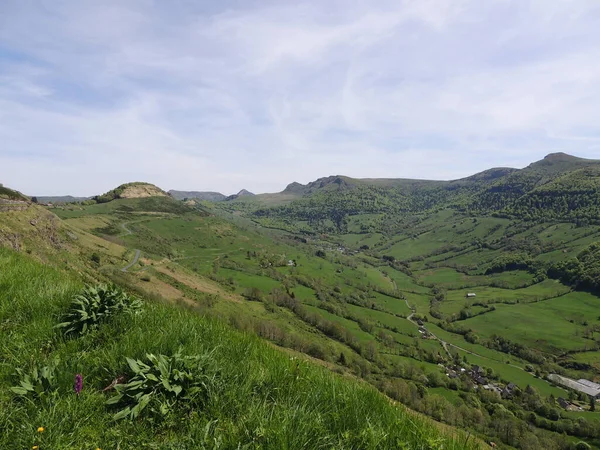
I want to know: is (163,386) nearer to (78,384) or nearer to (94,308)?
(78,384)

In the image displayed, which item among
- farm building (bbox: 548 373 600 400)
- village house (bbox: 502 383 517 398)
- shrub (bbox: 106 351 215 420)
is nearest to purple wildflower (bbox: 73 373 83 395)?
shrub (bbox: 106 351 215 420)

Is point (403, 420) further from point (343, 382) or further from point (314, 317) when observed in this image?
point (314, 317)

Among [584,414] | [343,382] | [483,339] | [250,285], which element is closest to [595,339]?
[483,339]

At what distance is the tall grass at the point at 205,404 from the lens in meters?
3.48

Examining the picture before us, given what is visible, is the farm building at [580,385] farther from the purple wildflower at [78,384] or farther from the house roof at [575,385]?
the purple wildflower at [78,384]

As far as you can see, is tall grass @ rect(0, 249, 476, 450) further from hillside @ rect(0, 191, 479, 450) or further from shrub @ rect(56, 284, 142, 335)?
shrub @ rect(56, 284, 142, 335)

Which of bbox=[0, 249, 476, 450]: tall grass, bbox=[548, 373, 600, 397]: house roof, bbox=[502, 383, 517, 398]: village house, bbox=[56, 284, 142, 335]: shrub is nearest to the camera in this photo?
bbox=[0, 249, 476, 450]: tall grass

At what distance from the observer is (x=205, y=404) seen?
418cm

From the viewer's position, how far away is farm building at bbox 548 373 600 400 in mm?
140300

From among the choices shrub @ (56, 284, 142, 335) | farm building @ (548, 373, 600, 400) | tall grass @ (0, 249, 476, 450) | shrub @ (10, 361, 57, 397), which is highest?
shrub @ (56, 284, 142, 335)

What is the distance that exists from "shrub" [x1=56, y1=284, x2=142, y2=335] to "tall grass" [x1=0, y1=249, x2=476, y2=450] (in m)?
0.23

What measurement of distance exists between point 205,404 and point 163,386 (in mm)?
594

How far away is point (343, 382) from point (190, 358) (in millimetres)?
2469

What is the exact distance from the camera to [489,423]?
9944cm
